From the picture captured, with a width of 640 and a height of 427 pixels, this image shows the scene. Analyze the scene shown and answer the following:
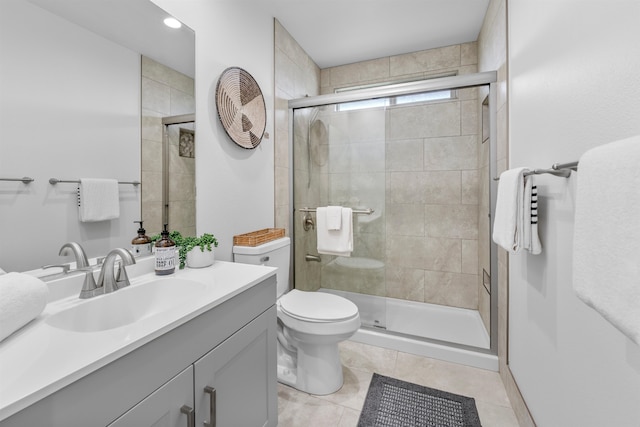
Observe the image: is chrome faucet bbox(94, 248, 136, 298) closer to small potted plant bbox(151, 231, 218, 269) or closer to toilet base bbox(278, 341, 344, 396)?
small potted plant bbox(151, 231, 218, 269)

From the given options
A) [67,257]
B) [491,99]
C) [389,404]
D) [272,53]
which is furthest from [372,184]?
[67,257]

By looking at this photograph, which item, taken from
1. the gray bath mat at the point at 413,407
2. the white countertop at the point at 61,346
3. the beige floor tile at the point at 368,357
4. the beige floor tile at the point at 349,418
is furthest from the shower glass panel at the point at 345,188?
the white countertop at the point at 61,346

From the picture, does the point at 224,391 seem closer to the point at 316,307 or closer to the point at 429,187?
the point at 316,307

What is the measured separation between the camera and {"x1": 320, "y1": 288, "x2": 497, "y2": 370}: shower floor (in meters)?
1.92

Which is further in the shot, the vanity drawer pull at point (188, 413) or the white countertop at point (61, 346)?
the vanity drawer pull at point (188, 413)

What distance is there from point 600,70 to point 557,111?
0.27 m

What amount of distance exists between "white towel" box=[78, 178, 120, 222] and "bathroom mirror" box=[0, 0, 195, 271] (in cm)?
2

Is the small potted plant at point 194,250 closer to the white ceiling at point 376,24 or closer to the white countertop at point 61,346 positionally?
the white countertop at point 61,346

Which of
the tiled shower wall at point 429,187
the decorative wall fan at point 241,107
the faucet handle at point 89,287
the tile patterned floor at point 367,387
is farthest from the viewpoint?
the tiled shower wall at point 429,187

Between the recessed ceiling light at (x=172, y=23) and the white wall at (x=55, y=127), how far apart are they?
0.96 ft

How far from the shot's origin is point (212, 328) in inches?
36.4

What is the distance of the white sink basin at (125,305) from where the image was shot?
34.1 inches

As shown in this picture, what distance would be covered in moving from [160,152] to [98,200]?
0.35m

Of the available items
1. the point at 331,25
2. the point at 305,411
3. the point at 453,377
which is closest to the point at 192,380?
the point at 305,411
